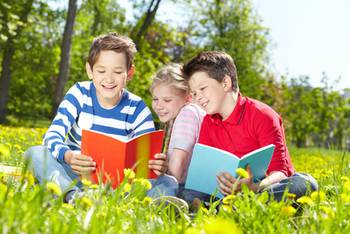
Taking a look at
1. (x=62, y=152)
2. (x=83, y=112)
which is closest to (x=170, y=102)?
(x=83, y=112)

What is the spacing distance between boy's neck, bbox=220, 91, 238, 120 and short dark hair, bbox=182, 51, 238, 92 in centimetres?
7

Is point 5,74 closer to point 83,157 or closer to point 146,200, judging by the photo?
point 83,157

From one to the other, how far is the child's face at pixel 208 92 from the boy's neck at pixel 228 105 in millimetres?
22

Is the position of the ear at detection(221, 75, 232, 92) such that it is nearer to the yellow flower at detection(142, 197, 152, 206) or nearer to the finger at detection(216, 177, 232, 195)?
the finger at detection(216, 177, 232, 195)

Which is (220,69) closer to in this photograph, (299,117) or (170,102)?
(170,102)

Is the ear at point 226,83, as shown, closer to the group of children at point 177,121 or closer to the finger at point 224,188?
the group of children at point 177,121

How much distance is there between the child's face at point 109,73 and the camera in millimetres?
3449

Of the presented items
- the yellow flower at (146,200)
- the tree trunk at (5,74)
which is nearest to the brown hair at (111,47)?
the yellow flower at (146,200)

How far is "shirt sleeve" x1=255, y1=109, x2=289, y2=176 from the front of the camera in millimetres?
3201

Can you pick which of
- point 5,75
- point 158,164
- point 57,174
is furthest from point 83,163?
point 5,75

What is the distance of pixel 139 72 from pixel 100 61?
43.4ft

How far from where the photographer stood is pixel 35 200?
1.64m

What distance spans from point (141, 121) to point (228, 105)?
2.08ft

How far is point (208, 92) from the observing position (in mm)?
3342
